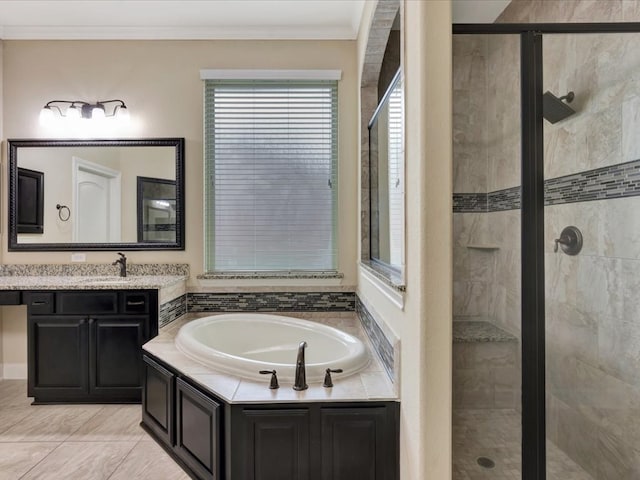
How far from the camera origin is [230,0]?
2711 mm

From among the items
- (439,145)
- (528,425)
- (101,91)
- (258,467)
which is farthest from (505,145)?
(101,91)

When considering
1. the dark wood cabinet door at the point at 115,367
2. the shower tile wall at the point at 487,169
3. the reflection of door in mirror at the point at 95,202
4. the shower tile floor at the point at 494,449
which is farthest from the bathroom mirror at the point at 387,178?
the reflection of door in mirror at the point at 95,202

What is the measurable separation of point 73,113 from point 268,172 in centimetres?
163

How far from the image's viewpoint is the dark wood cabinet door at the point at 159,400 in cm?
203

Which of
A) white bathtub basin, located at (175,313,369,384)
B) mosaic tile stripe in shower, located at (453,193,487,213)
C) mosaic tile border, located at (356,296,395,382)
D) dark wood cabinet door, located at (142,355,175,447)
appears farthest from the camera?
white bathtub basin, located at (175,313,369,384)

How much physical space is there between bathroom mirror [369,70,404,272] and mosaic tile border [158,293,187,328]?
152 cm

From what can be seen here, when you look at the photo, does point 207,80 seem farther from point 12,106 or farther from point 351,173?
point 12,106

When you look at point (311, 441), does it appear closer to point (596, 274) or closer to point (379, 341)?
point (379, 341)

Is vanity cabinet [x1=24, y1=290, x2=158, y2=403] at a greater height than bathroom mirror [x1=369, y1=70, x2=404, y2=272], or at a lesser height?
lesser

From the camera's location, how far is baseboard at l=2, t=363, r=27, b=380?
10.2ft

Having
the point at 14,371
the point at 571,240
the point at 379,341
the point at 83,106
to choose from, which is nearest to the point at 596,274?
the point at 571,240

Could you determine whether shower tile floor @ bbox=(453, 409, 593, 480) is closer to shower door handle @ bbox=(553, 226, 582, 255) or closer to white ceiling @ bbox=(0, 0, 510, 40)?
shower door handle @ bbox=(553, 226, 582, 255)

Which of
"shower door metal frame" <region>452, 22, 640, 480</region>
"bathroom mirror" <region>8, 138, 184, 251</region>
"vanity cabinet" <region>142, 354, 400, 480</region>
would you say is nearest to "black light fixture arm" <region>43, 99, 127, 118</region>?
"bathroom mirror" <region>8, 138, 184, 251</region>

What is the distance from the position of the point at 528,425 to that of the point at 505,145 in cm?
118
